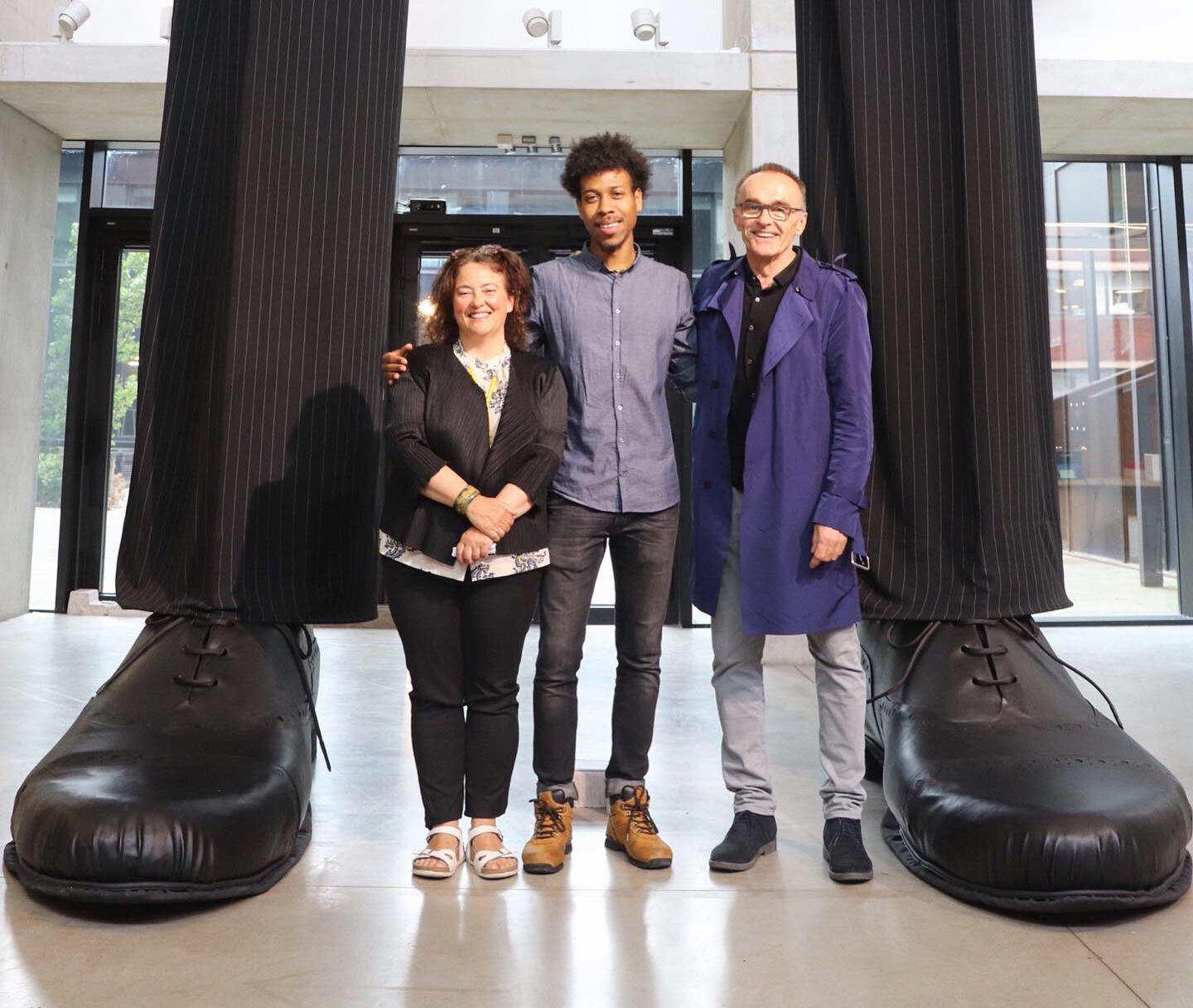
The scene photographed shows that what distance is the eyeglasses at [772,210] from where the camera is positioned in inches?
83.3

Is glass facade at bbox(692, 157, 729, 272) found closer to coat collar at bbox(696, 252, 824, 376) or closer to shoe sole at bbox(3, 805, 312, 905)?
coat collar at bbox(696, 252, 824, 376)

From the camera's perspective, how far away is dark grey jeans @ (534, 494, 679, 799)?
2.15m

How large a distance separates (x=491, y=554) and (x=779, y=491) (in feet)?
1.87

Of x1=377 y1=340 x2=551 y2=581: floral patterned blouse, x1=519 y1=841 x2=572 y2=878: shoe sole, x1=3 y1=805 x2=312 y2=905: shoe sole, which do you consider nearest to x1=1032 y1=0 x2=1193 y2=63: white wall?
x1=377 y1=340 x2=551 y2=581: floral patterned blouse

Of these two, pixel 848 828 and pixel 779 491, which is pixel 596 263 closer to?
pixel 779 491

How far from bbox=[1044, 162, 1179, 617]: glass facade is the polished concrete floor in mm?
4238

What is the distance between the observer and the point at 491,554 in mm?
2004

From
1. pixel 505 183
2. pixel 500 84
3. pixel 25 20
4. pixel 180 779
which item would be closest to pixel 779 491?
pixel 180 779

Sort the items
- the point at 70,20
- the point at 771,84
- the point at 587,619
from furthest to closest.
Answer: the point at 70,20, the point at 771,84, the point at 587,619

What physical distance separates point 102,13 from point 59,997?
5.44m

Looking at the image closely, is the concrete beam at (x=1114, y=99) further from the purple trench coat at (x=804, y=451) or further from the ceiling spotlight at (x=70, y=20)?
the ceiling spotlight at (x=70, y=20)

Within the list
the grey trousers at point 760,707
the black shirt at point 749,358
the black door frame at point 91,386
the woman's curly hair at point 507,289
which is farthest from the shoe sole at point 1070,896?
the black door frame at point 91,386

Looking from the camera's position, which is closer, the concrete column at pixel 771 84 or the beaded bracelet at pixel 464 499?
the beaded bracelet at pixel 464 499

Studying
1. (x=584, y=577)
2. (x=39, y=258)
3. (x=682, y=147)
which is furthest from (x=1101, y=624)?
(x=39, y=258)
